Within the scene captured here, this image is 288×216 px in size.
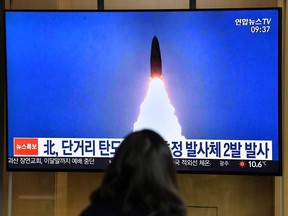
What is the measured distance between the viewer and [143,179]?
1.65 meters

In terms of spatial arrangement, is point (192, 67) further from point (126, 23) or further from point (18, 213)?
point (18, 213)

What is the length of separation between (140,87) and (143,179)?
1860 millimetres

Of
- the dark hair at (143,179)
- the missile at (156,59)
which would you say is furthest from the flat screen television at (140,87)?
the dark hair at (143,179)

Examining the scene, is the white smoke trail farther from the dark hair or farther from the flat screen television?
the dark hair

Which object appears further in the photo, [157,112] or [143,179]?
[157,112]

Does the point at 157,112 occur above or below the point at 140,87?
below

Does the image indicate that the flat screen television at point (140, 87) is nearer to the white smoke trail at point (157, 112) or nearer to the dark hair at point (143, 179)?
the white smoke trail at point (157, 112)

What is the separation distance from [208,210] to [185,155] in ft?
2.02

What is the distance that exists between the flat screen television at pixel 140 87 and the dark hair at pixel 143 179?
1.71 meters

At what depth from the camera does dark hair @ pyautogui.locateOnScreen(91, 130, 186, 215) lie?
1.65 metres

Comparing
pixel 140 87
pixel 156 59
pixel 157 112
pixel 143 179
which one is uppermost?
pixel 156 59

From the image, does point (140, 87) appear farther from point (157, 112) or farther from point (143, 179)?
point (143, 179)

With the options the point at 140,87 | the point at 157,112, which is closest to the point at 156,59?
the point at 140,87

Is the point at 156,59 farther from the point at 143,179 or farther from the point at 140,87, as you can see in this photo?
the point at 143,179
